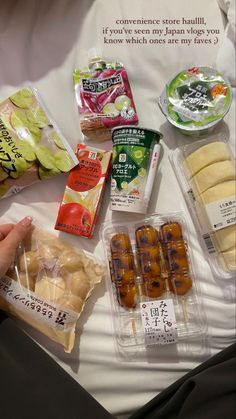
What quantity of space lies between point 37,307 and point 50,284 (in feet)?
0.17

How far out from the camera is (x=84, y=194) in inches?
35.3

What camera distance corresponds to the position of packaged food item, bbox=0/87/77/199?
881mm

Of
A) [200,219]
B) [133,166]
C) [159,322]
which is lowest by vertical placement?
[159,322]

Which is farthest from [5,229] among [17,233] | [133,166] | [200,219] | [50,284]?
[200,219]

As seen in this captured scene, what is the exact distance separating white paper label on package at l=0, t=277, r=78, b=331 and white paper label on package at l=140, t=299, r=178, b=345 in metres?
0.14

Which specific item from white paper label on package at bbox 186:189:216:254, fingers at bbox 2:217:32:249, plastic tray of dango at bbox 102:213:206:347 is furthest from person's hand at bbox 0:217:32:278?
white paper label on package at bbox 186:189:216:254

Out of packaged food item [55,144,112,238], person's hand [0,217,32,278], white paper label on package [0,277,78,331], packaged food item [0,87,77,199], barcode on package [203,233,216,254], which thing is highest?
packaged food item [0,87,77,199]

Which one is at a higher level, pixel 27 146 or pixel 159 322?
pixel 27 146

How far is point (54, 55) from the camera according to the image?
97 centimetres

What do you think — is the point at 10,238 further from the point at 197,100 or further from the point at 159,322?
the point at 197,100

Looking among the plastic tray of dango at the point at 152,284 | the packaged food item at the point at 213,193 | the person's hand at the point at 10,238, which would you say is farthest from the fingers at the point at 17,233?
the packaged food item at the point at 213,193

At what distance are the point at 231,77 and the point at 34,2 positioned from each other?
452 mm

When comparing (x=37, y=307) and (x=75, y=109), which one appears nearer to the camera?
(x=37, y=307)

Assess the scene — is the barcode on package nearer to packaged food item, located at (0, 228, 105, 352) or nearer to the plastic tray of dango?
the plastic tray of dango
